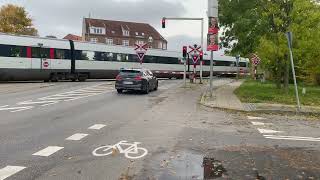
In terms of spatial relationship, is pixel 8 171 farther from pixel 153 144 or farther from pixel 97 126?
pixel 97 126

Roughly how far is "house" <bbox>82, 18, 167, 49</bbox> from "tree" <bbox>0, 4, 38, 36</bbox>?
116 ft

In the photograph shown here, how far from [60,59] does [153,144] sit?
28100 mm

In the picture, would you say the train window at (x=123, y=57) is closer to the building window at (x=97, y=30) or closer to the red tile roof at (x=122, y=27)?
the building window at (x=97, y=30)

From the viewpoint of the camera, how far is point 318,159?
9500 millimetres

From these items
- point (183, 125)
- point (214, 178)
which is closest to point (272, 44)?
point (183, 125)

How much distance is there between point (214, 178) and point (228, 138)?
457cm

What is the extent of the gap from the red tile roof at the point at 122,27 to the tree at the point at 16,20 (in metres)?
36.7

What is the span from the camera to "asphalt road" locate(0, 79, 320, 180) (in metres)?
8.05

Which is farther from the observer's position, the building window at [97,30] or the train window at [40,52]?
the building window at [97,30]

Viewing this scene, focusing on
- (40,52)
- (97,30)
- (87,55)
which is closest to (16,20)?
(97,30)

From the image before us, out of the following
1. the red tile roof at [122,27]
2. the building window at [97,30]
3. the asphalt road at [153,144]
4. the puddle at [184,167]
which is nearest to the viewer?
the puddle at [184,167]

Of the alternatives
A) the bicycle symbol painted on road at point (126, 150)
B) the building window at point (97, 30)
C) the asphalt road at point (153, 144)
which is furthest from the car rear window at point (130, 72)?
the building window at point (97, 30)

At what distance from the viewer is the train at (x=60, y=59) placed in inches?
1336

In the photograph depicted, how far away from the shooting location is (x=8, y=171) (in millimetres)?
7785
